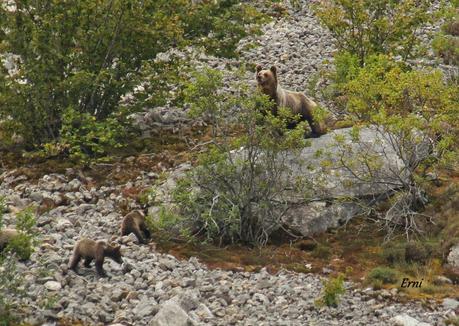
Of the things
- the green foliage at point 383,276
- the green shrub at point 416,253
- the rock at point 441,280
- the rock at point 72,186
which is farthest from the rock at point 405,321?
the rock at point 72,186

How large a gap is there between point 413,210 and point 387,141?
1557 millimetres

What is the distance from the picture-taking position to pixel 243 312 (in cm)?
1306

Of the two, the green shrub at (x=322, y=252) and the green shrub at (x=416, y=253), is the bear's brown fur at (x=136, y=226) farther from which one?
the green shrub at (x=416, y=253)

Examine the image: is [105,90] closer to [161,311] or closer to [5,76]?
[5,76]

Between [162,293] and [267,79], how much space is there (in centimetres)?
703

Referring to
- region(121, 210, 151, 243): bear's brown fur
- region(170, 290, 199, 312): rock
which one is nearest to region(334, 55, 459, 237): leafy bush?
region(121, 210, 151, 243): bear's brown fur

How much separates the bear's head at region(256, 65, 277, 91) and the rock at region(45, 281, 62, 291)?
24.6 feet

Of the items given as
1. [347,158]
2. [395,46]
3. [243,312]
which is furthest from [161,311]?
[395,46]

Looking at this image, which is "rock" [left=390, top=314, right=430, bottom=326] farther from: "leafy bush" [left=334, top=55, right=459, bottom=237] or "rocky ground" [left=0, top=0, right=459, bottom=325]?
"leafy bush" [left=334, top=55, right=459, bottom=237]

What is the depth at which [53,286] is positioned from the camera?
43.0ft

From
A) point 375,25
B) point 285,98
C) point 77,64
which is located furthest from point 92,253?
point 375,25

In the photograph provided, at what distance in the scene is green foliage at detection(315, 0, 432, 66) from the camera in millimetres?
24281

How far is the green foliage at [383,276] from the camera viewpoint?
14.5m

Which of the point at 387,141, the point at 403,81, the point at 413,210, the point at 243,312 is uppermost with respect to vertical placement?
the point at 403,81
